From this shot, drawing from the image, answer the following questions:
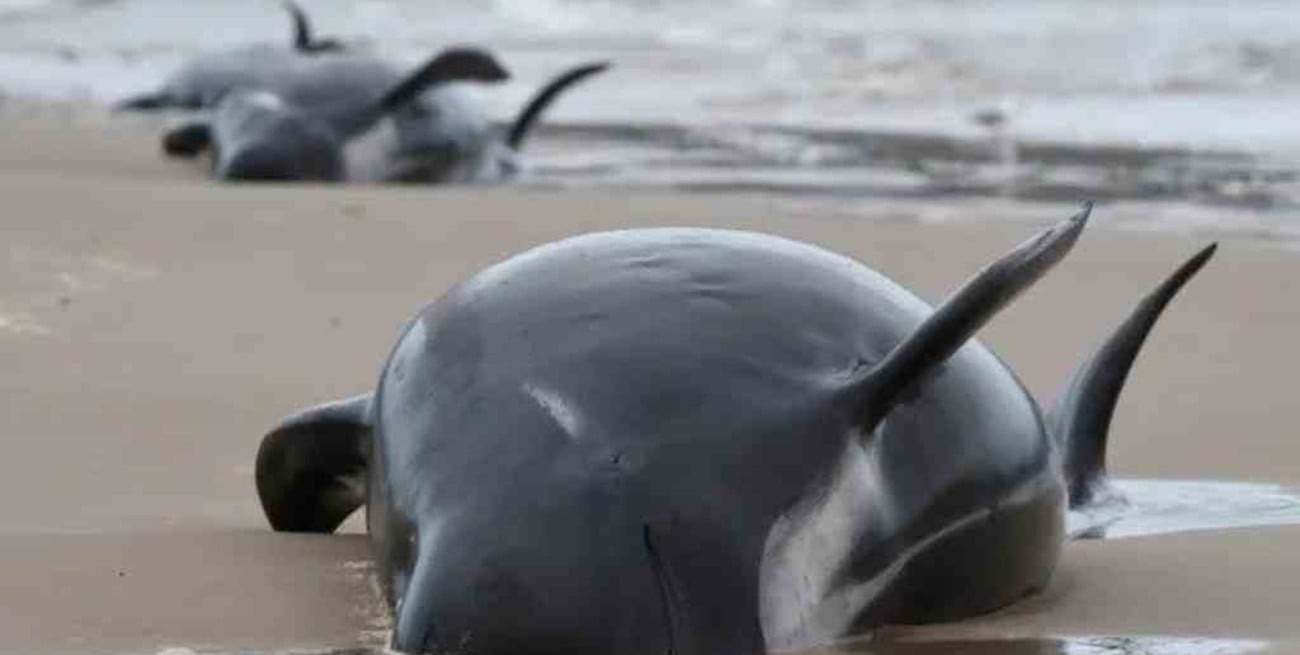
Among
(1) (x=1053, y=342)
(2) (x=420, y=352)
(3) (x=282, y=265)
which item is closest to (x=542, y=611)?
(2) (x=420, y=352)

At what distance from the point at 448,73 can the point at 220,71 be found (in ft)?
11.9

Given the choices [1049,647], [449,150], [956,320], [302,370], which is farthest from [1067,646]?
[449,150]

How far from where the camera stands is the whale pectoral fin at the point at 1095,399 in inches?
133

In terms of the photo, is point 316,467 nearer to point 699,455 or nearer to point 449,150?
point 699,455

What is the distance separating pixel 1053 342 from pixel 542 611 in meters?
2.86

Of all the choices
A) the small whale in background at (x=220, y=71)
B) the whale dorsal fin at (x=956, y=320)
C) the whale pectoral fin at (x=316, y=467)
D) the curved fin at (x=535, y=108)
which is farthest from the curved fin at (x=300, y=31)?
the whale dorsal fin at (x=956, y=320)

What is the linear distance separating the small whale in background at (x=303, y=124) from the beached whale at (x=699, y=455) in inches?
217

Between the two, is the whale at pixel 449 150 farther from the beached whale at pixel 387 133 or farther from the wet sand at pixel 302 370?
the wet sand at pixel 302 370

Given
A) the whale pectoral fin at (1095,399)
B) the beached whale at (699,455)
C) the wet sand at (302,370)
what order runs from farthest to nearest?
1. the whale pectoral fin at (1095,399)
2. the wet sand at (302,370)
3. the beached whale at (699,455)

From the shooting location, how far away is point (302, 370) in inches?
188

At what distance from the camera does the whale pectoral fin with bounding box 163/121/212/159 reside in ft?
32.5

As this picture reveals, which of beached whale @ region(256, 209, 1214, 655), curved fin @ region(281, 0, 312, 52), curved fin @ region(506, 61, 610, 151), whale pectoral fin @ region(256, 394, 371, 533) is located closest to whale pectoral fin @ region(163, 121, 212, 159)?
curved fin @ region(506, 61, 610, 151)

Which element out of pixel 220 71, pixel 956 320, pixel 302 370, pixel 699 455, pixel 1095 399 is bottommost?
pixel 220 71

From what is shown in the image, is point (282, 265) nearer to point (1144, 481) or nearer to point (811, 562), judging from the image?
point (1144, 481)
